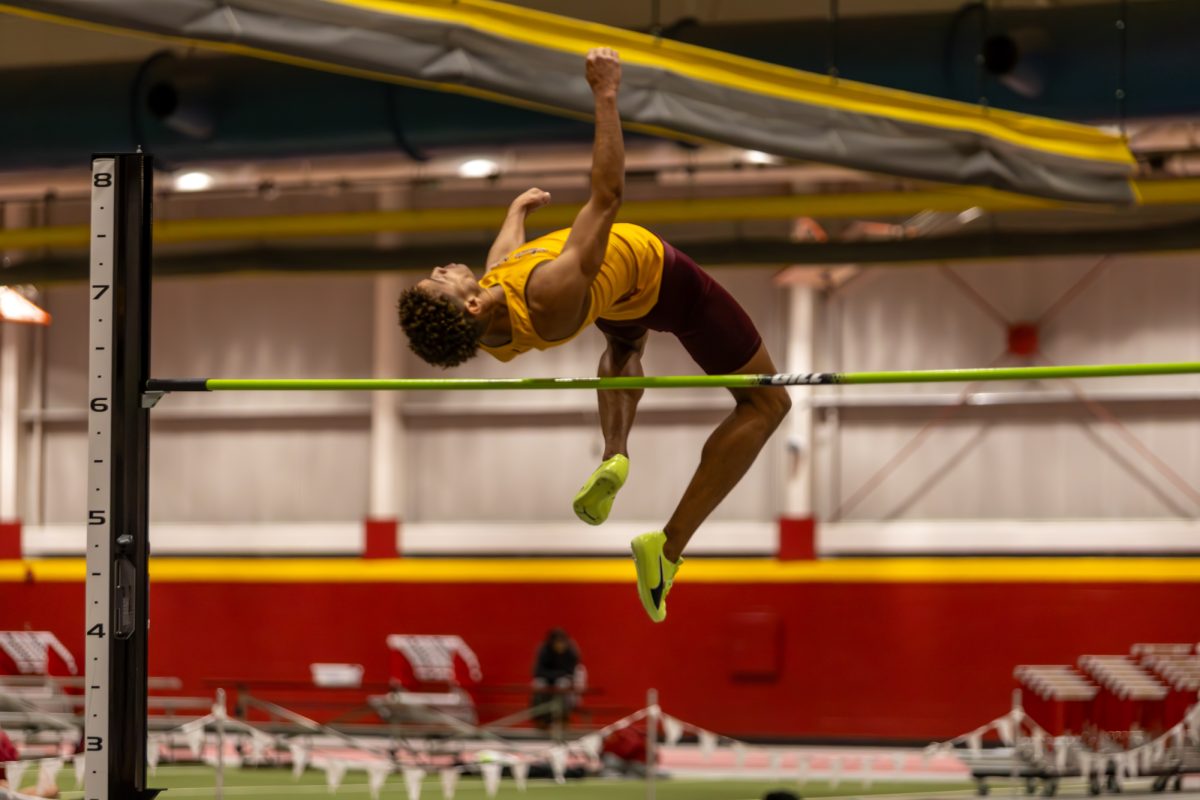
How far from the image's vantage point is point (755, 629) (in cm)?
1467

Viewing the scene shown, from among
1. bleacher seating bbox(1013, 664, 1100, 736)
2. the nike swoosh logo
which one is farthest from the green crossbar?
bleacher seating bbox(1013, 664, 1100, 736)

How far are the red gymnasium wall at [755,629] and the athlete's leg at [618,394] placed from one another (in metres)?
9.42

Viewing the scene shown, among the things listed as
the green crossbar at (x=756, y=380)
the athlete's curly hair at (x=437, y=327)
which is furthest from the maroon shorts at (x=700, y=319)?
the athlete's curly hair at (x=437, y=327)

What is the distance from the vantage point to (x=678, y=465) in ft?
51.0

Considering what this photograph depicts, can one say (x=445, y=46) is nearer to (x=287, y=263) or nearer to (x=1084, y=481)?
(x=287, y=263)

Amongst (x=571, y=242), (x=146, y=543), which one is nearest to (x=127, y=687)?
(x=146, y=543)

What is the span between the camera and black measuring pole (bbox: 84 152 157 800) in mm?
4215

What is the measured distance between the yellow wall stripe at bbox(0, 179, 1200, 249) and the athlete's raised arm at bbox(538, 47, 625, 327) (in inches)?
223

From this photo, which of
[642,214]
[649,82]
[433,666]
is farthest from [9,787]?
[433,666]

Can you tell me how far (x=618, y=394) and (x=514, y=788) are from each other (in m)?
6.87

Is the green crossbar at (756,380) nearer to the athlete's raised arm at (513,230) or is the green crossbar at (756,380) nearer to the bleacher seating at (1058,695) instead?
the athlete's raised arm at (513,230)

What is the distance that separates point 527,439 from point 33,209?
20.2 ft

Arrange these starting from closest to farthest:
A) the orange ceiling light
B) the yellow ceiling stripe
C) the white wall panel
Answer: the yellow ceiling stripe, the orange ceiling light, the white wall panel

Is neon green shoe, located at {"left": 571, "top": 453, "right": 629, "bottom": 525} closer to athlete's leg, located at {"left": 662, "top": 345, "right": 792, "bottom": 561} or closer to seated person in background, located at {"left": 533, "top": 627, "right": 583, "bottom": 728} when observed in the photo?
athlete's leg, located at {"left": 662, "top": 345, "right": 792, "bottom": 561}
